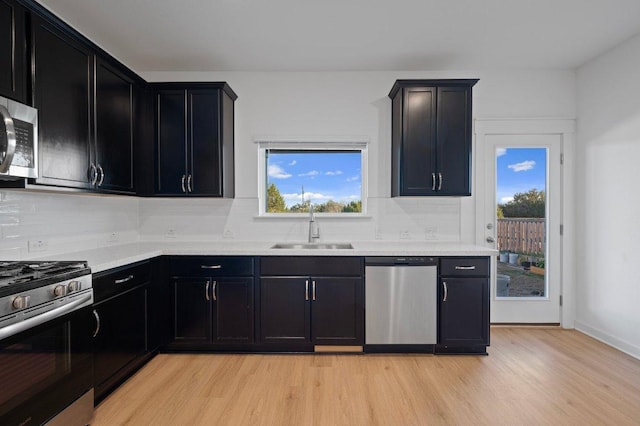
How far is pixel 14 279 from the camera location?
1.54 meters

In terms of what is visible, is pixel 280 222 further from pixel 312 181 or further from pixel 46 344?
pixel 46 344

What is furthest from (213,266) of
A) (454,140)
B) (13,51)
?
(454,140)

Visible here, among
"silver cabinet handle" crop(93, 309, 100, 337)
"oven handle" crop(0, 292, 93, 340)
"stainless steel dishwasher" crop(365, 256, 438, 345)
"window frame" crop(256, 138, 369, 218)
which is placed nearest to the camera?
"oven handle" crop(0, 292, 93, 340)

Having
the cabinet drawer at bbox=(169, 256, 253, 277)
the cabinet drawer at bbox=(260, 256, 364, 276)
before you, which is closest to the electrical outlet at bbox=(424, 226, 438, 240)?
the cabinet drawer at bbox=(260, 256, 364, 276)

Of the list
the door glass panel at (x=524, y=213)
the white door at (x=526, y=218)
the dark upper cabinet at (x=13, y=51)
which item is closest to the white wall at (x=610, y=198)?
the white door at (x=526, y=218)

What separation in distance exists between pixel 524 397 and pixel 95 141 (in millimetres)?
3547

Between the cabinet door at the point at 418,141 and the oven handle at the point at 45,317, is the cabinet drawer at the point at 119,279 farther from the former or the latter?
the cabinet door at the point at 418,141

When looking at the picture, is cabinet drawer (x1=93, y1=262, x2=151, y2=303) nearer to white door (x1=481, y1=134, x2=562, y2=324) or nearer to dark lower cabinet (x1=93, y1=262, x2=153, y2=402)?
dark lower cabinet (x1=93, y1=262, x2=153, y2=402)

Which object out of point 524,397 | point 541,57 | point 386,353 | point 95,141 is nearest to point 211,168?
point 95,141

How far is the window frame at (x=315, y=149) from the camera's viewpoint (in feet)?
11.5

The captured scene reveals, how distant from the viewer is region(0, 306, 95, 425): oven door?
4.71 ft

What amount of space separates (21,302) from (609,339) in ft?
14.5

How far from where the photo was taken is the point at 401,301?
285 cm

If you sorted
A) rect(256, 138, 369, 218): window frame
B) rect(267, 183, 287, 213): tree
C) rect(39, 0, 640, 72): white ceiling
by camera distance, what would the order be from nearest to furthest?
rect(39, 0, 640, 72): white ceiling → rect(256, 138, 369, 218): window frame → rect(267, 183, 287, 213): tree
